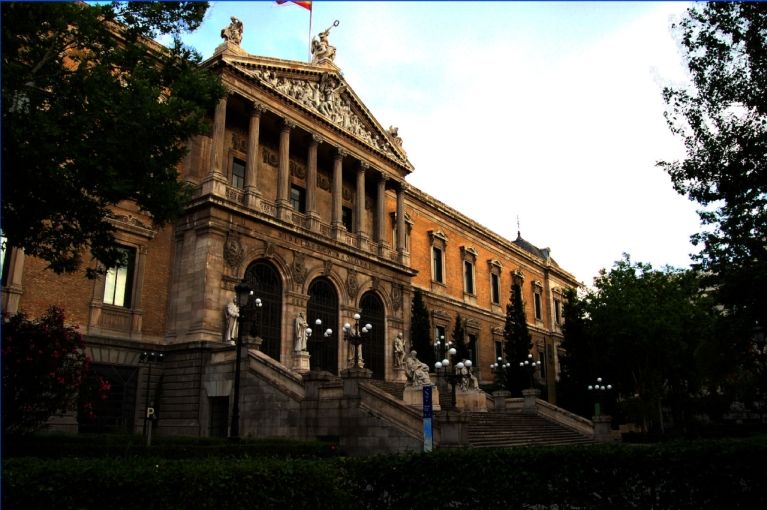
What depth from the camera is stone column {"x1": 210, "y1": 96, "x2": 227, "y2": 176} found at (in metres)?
25.0

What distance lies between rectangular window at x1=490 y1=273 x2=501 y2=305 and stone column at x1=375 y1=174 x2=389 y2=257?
16308 millimetres

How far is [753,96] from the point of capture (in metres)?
13.7

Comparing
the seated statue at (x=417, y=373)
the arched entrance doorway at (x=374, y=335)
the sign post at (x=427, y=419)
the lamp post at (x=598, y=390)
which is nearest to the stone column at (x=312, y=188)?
the arched entrance doorway at (x=374, y=335)

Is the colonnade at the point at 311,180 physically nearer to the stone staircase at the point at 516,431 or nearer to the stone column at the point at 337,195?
the stone column at the point at 337,195

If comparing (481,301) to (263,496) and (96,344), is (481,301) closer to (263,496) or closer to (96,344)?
(96,344)

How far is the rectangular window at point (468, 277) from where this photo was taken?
4399cm

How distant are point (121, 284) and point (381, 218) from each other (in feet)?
46.5

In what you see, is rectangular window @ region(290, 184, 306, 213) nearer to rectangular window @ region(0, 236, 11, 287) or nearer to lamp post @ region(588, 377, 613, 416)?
rectangular window @ region(0, 236, 11, 287)

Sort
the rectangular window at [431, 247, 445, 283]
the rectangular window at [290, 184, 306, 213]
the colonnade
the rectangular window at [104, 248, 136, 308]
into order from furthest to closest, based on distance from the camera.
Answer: the rectangular window at [431, 247, 445, 283], the rectangular window at [290, 184, 306, 213], the colonnade, the rectangular window at [104, 248, 136, 308]

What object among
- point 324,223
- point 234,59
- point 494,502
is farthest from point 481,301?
point 494,502

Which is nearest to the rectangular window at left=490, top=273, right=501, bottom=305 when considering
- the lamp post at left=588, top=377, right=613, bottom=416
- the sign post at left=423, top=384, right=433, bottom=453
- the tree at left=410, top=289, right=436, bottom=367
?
the lamp post at left=588, top=377, right=613, bottom=416

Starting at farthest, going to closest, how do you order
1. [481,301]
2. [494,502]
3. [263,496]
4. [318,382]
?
[481,301] → [318,382] → [494,502] → [263,496]

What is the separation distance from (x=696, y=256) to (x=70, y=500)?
16.3 meters

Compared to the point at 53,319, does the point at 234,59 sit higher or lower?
higher
